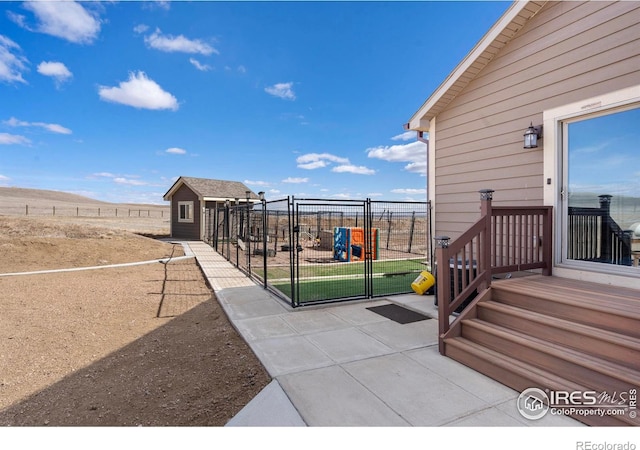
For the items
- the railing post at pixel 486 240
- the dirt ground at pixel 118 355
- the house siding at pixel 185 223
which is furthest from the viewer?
the house siding at pixel 185 223

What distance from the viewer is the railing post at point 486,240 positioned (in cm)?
337

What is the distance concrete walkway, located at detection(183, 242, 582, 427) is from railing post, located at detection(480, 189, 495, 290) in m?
0.95

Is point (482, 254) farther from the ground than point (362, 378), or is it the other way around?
point (482, 254)

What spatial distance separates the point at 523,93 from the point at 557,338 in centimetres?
339

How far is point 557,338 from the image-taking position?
264 centimetres

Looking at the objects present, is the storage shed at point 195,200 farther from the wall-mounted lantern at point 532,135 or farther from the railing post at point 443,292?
the railing post at point 443,292

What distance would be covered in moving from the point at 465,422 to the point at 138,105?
2810cm

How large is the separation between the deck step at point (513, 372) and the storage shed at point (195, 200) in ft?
49.8

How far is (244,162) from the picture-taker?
2889 cm

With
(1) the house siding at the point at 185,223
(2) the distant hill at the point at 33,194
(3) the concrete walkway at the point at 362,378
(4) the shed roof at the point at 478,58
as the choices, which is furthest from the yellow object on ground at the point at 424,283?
(2) the distant hill at the point at 33,194

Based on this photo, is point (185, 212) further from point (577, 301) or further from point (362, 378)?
point (577, 301)

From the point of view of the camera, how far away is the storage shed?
17.3 metres

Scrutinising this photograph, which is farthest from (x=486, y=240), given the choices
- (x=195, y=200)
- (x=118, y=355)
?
(x=195, y=200)

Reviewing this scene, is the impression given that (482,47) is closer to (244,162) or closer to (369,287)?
(369,287)
